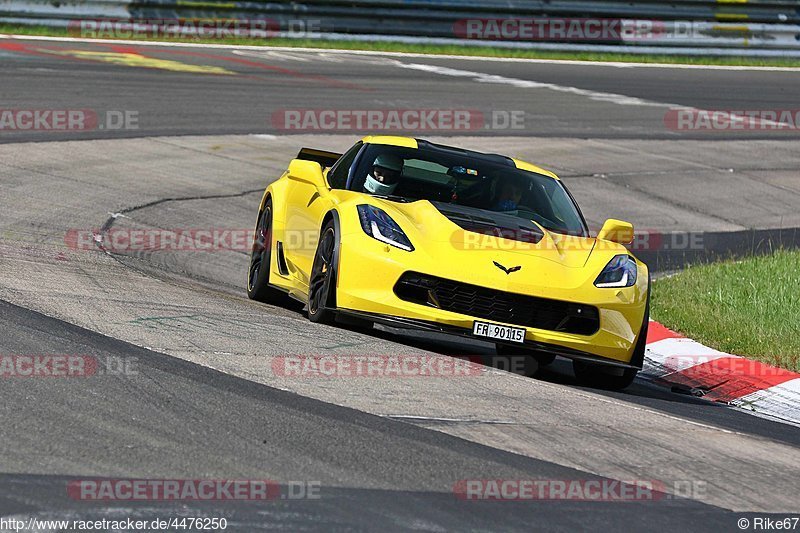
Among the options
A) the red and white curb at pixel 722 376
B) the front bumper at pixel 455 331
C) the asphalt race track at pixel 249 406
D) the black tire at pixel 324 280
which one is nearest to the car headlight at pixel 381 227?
the black tire at pixel 324 280

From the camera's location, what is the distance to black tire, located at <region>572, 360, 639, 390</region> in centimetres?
841

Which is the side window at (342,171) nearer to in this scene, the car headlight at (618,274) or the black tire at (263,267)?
the black tire at (263,267)

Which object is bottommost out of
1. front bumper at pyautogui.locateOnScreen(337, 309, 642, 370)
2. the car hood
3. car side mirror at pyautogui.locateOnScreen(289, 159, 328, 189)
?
front bumper at pyautogui.locateOnScreen(337, 309, 642, 370)

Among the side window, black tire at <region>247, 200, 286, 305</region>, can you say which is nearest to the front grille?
the side window

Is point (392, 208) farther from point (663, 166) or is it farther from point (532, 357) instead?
point (663, 166)

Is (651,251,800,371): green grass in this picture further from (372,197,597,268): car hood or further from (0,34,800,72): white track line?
(0,34,800,72): white track line

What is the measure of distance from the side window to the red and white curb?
247 cm

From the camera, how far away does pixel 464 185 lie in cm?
932

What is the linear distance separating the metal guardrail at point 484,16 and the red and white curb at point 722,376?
17.5 meters

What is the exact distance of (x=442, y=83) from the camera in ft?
79.3

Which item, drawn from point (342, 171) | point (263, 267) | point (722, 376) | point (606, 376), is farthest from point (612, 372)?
point (263, 267)

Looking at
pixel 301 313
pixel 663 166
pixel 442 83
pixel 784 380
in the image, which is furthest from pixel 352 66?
pixel 784 380

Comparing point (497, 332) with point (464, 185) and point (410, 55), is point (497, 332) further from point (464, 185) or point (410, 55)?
point (410, 55)

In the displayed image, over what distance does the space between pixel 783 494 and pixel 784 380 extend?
3081mm
